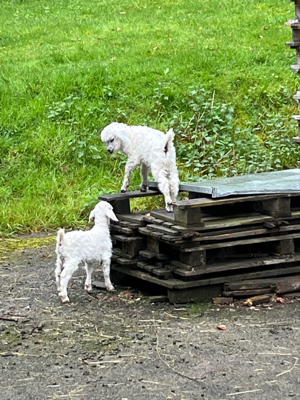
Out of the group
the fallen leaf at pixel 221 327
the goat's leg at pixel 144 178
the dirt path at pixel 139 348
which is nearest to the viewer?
the dirt path at pixel 139 348

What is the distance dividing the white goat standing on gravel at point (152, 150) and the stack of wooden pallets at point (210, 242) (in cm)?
19

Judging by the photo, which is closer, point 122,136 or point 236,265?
point 236,265

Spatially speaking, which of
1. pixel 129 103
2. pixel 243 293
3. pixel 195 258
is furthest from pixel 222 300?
pixel 129 103

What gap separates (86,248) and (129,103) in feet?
19.2

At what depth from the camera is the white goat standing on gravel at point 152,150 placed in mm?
6496

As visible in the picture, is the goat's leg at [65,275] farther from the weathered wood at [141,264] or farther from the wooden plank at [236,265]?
the wooden plank at [236,265]

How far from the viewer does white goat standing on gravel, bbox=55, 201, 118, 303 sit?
6344mm

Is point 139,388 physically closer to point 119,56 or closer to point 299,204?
point 299,204

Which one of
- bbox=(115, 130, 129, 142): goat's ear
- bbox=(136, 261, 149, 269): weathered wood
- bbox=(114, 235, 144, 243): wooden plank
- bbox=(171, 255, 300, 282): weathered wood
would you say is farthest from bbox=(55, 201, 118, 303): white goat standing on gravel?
bbox=(171, 255, 300, 282): weathered wood

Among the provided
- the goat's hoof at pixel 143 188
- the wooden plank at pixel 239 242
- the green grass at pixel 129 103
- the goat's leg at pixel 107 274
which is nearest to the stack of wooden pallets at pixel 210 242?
the wooden plank at pixel 239 242

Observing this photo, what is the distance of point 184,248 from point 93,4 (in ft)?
47.6

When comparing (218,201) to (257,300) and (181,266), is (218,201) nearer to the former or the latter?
(181,266)

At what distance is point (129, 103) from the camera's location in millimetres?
11953

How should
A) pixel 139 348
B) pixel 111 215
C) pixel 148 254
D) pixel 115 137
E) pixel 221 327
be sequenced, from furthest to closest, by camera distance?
pixel 115 137, pixel 111 215, pixel 148 254, pixel 221 327, pixel 139 348
